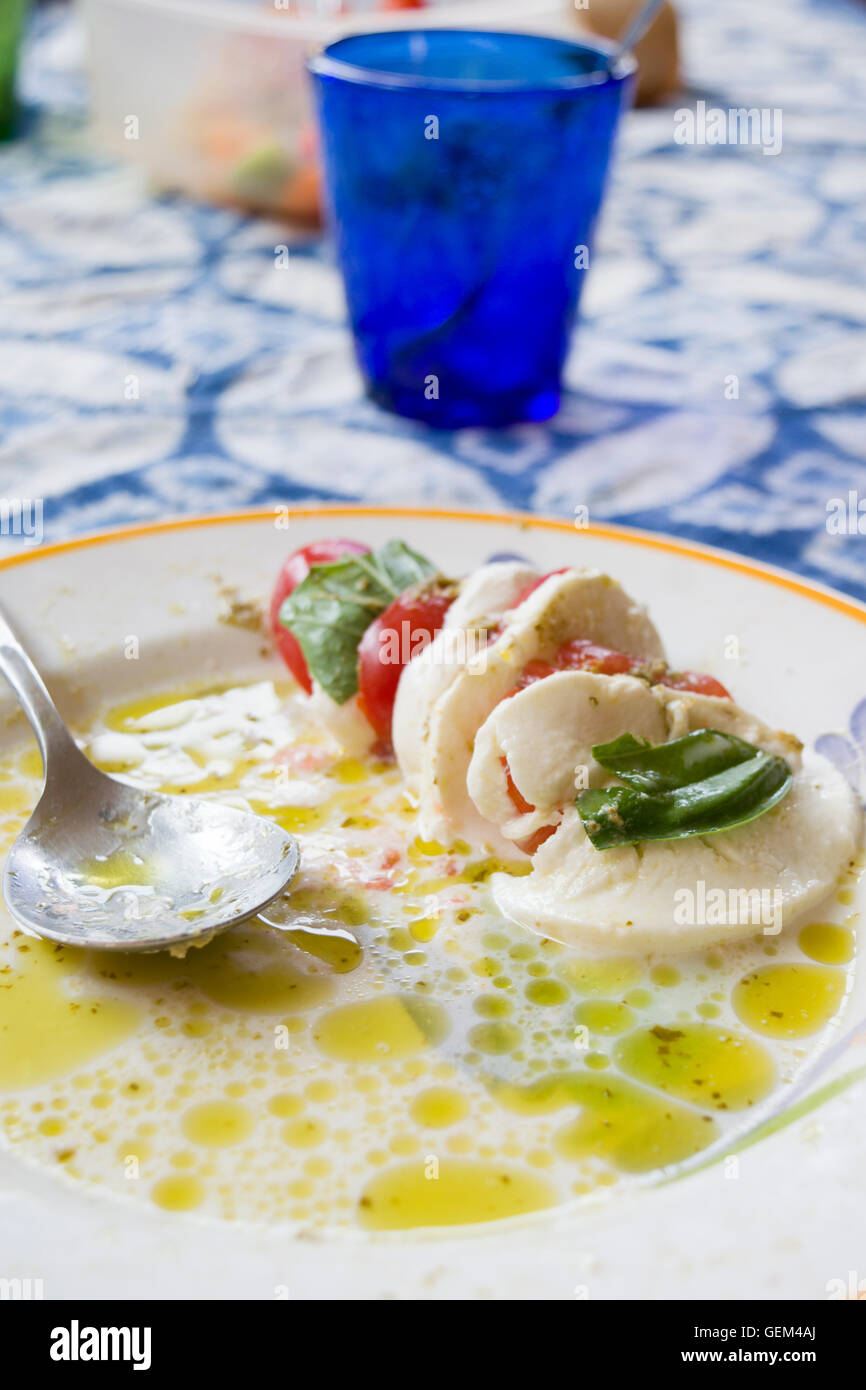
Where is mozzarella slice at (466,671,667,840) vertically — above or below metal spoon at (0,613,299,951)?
above

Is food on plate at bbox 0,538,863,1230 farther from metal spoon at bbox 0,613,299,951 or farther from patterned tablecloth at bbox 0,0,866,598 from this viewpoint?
patterned tablecloth at bbox 0,0,866,598

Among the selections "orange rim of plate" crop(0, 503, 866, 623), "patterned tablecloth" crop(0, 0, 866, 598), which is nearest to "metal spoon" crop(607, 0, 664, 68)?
"patterned tablecloth" crop(0, 0, 866, 598)

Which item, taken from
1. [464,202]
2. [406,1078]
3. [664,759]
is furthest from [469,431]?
[406,1078]

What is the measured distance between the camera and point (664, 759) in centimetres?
111

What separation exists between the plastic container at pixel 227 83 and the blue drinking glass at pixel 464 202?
48 cm

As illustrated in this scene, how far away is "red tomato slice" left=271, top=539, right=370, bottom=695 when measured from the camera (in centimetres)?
140

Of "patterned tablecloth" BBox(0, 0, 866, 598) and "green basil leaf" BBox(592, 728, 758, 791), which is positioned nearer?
"green basil leaf" BBox(592, 728, 758, 791)

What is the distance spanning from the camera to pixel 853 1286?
0.75 meters

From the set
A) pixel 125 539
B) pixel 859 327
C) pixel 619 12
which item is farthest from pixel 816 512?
pixel 619 12

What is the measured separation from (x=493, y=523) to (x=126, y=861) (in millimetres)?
644

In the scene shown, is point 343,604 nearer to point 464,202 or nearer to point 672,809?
point 672,809

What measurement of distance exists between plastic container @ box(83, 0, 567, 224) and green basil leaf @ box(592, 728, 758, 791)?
5.80 ft

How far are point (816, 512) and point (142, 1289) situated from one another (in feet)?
4.90

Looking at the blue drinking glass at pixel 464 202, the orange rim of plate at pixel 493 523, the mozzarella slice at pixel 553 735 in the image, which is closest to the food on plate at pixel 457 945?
the mozzarella slice at pixel 553 735
